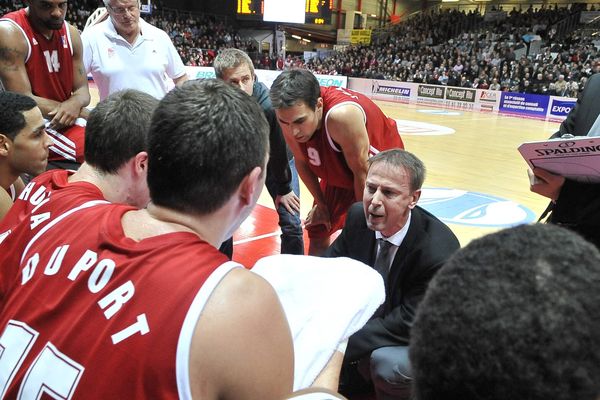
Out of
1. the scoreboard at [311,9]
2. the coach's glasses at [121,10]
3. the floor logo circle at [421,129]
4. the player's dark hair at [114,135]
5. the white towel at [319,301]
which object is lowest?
the floor logo circle at [421,129]

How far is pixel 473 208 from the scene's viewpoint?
5258 millimetres

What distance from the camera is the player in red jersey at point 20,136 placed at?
2.28m

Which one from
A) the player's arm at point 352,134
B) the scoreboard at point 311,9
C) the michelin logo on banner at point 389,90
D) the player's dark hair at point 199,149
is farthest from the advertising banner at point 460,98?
the player's dark hair at point 199,149

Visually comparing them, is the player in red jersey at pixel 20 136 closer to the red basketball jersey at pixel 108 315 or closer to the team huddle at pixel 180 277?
the team huddle at pixel 180 277

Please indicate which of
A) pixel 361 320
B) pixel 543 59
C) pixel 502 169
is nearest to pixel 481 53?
pixel 543 59

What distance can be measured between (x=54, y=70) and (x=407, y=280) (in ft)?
6.87

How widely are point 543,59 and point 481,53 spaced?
3856 mm

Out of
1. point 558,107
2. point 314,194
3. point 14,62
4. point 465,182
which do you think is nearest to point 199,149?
point 14,62

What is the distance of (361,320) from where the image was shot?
1237 millimetres

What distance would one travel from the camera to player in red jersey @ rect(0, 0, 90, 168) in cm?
246

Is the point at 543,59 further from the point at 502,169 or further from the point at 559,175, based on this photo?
the point at 559,175

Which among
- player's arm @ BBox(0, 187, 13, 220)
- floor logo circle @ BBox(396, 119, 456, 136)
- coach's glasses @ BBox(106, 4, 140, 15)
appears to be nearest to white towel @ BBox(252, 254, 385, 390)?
player's arm @ BBox(0, 187, 13, 220)

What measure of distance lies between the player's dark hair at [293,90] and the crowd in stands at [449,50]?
14751 mm

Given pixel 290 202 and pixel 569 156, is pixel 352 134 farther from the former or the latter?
pixel 569 156
